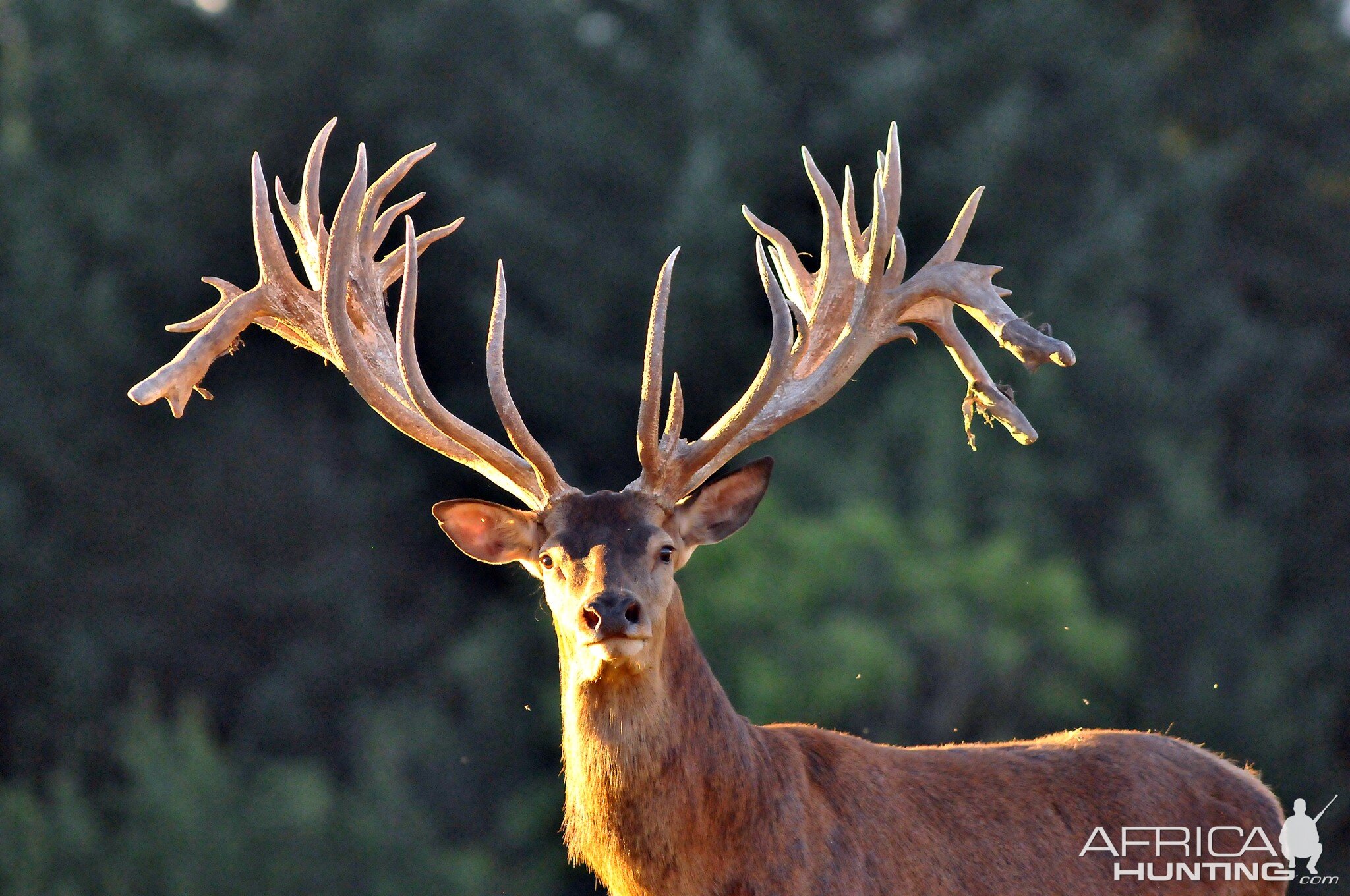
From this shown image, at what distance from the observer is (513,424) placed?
654 centimetres

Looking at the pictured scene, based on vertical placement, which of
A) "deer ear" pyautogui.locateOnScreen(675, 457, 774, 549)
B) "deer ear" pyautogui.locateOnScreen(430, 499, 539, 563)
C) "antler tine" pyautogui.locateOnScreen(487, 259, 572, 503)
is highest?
"antler tine" pyautogui.locateOnScreen(487, 259, 572, 503)

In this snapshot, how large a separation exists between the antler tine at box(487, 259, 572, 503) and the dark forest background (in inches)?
630

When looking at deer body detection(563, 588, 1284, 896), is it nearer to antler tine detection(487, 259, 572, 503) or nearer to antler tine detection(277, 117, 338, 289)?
antler tine detection(487, 259, 572, 503)

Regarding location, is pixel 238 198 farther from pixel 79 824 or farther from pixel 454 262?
pixel 79 824

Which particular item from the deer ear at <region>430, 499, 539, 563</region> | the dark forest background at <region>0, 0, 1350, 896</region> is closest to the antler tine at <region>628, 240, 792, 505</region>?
the deer ear at <region>430, 499, 539, 563</region>

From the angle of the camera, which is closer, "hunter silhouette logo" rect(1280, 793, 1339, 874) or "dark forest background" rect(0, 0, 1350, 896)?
"hunter silhouette logo" rect(1280, 793, 1339, 874)

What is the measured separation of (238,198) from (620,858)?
22.9m

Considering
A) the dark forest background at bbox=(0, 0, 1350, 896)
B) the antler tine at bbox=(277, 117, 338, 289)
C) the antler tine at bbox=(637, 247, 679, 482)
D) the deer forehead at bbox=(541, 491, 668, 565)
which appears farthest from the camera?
the dark forest background at bbox=(0, 0, 1350, 896)

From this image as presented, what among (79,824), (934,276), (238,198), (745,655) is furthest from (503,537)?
(238,198)

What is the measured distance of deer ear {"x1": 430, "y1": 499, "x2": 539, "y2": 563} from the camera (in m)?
6.61

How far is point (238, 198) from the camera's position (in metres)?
27.7

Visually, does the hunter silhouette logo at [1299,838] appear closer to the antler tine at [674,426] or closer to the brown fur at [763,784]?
the brown fur at [763,784]

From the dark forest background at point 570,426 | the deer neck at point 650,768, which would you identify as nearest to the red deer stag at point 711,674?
the deer neck at point 650,768

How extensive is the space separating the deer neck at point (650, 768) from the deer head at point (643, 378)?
10 centimetres
